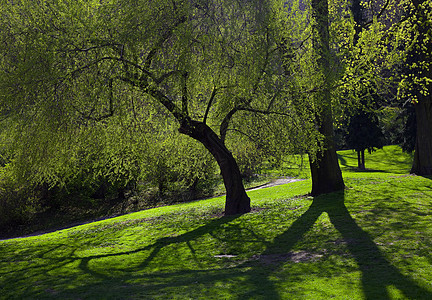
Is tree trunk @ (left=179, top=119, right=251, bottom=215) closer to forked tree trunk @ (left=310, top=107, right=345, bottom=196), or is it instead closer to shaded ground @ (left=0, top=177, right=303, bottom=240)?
forked tree trunk @ (left=310, top=107, right=345, bottom=196)

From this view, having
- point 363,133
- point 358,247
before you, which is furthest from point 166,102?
point 363,133

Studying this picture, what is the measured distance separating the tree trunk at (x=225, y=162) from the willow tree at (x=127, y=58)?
2.34 feet

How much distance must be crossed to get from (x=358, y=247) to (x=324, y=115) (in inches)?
298

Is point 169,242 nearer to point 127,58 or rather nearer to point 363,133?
point 127,58

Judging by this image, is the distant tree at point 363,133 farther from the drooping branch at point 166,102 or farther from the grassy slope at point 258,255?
the drooping branch at point 166,102

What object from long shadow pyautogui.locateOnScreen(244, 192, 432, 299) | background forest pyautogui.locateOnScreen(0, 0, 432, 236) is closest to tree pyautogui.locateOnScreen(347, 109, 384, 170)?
background forest pyautogui.locateOnScreen(0, 0, 432, 236)

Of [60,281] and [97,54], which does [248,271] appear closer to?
[60,281]

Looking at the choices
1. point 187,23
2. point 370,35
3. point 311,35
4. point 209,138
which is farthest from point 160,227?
point 370,35

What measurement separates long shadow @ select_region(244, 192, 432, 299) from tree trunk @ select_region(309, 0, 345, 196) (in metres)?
0.83

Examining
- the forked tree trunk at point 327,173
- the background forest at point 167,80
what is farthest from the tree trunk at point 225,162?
the forked tree trunk at point 327,173

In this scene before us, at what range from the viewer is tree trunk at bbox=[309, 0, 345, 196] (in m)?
13.3

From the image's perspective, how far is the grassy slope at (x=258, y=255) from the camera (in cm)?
694

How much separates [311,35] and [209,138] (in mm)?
4753

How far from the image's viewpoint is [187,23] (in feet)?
37.5
